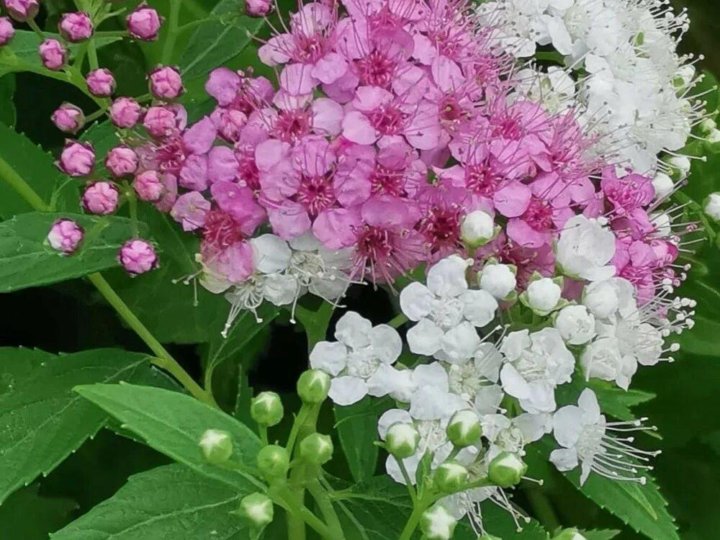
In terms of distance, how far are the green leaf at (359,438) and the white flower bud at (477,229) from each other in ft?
0.80

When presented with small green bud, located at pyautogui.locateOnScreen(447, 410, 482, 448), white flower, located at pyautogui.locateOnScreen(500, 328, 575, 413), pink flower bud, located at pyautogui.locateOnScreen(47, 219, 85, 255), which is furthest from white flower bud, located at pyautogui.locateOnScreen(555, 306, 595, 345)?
pink flower bud, located at pyautogui.locateOnScreen(47, 219, 85, 255)

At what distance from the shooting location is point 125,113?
101 centimetres

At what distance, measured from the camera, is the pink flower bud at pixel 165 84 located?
1.04 m

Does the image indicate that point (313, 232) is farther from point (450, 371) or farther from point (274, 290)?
point (450, 371)

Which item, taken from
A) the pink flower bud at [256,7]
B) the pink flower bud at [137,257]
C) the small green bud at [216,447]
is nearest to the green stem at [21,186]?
the pink flower bud at [137,257]

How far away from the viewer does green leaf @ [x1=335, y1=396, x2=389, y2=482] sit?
112 cm

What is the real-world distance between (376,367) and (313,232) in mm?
148

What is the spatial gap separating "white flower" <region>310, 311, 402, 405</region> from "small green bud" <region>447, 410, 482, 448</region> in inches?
4.2

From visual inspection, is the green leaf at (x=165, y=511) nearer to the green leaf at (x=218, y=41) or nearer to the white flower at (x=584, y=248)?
the white flower at (x=584, y=248)

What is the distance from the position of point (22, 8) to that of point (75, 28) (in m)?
0.08

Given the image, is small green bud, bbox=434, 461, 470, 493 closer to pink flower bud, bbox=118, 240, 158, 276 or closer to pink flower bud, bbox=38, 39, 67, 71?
pink flower bud, bbox=118, 240, 158, 276

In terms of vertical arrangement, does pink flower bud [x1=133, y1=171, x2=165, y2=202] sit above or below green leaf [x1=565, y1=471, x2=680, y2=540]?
above

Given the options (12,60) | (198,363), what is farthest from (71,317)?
(12,60)

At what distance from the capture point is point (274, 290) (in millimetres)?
1045
